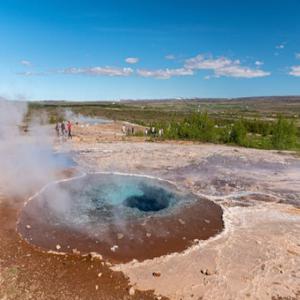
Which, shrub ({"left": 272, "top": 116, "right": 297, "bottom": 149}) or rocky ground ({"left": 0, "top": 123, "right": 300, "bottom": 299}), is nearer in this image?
rocky ground ({"left": 0, "top": 123, "right": 300, "bottom": 299})

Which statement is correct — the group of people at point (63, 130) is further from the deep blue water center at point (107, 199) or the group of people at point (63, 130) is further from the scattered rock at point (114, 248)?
the scattered rock at point (114, 248)

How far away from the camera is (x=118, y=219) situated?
12664 millimetres

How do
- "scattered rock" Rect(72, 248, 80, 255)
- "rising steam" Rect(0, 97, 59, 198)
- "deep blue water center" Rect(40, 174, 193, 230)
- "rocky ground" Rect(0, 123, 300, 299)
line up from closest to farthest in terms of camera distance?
1. "rocky ground" Rect(0, 123, 300, 299)
2. "scattered rock" Rect(72, 248, 80, 255)
3. "deep blue water center" Rect(40, 174, 193, 230)
4. "rising steam" Rect(0, 97, 59, 198)

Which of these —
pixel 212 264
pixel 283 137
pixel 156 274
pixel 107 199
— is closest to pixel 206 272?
pixel 212 264

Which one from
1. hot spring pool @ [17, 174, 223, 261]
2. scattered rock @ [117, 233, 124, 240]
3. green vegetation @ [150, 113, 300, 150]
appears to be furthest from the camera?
green vegetation @ [150, 113, 300, 150]

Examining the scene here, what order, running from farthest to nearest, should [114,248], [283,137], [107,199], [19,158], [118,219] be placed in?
[283,137] < [19,158] < [107,199] < [118,219] < [114,248]

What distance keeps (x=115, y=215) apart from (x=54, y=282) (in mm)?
4688

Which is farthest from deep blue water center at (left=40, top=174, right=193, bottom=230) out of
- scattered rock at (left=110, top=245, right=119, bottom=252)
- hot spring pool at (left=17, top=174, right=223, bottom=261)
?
scattered rock at (left=110, top=245, right=119, bottom=252)

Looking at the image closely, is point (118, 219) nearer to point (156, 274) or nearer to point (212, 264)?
point (156, 274)

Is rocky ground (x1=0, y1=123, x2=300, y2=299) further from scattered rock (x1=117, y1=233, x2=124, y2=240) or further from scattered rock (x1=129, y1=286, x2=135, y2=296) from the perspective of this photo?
scattered rock (x1=117, y1=233, x2=124, y2=240)

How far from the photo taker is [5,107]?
23969 mm

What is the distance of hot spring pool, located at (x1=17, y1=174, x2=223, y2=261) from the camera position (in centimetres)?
1073

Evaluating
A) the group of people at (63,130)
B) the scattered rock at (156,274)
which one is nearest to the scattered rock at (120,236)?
the scattered rock at (156,274)

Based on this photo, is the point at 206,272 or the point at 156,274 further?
the point at 206,272
